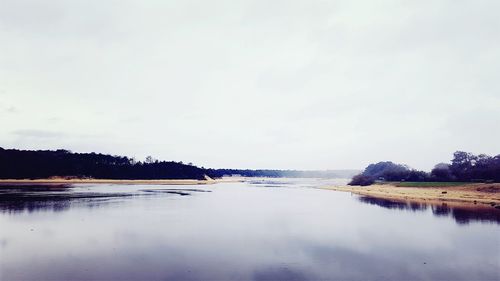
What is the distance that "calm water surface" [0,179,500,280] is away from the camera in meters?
16.5

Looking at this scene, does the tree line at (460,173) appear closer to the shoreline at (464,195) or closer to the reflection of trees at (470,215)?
the shoreline at (464,195)

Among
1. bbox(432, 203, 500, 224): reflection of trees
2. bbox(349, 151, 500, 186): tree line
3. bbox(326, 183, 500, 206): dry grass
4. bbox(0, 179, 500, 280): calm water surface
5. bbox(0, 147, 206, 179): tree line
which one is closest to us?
bbox(0, 179, 500, 280): calm water surface

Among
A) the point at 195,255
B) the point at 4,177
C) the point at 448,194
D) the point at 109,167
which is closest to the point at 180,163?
the point at 109,167

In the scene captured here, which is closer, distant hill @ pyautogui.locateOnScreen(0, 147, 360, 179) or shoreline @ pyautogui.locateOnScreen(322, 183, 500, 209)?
shoreline @ pyautogui.locateOnScreen(322, 183, 500, 209)

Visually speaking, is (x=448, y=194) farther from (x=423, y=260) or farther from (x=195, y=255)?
(x=195, y=255)

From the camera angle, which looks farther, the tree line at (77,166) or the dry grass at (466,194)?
the tree line at (77,166)

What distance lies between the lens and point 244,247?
73.7 feet

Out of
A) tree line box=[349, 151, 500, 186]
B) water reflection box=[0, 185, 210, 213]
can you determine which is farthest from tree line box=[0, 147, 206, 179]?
tree line box=[349, 151, 500, 186]

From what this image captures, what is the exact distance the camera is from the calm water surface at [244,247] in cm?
1650

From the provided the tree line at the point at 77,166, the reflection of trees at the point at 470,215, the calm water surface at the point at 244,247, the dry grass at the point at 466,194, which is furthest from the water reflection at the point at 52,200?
A: the tree line at the point at 77,166

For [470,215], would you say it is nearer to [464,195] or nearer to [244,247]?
[464,195]

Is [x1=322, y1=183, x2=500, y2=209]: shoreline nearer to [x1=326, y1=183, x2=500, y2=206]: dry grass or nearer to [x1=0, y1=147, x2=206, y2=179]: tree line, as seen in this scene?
[x1=326, y1=183, x2=500, y2=206]: dry grass

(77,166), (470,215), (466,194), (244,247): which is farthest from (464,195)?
(77,166)

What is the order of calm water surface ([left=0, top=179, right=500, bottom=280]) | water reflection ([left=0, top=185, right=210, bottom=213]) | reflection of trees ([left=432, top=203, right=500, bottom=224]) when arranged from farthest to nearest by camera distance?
water reflection ([left=0, top=185, right=210, bottom=213]), reflection of trees ([left=432, top=203, right=500, bottom=224]), calm water surface ([left=0, top=179, right=500, bottom=280])
